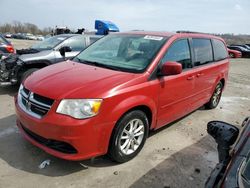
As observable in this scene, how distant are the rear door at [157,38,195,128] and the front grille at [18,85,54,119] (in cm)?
166

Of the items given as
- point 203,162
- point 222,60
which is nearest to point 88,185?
point 203,162

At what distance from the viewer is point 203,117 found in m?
5.97

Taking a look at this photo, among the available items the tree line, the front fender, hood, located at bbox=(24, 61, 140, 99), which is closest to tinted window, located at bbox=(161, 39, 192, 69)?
the front fender

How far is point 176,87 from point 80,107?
6.02ft

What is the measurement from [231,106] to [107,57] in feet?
14.1

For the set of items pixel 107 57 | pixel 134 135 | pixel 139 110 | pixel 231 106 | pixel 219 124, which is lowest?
pixel 231 106

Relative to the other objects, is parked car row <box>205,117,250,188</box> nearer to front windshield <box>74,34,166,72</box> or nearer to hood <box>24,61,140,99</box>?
hood <box>24,61,140,99</box>

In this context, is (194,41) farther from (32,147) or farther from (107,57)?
(32,147)

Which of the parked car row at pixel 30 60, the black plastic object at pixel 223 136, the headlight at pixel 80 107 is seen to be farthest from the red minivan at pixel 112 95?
the parked car row at pixel 30 60

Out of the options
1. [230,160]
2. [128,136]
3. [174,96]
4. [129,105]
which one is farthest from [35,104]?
[230,160]

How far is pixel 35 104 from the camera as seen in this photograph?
3355 mm

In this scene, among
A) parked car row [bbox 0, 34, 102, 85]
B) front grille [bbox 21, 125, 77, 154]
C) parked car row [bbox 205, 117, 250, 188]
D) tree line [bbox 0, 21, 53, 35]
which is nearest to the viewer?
parked car row [bbox 205, 117, 250, 188]

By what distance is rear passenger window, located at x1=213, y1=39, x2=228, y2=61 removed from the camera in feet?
19.8

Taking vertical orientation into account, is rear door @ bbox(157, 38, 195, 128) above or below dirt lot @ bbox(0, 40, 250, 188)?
above
